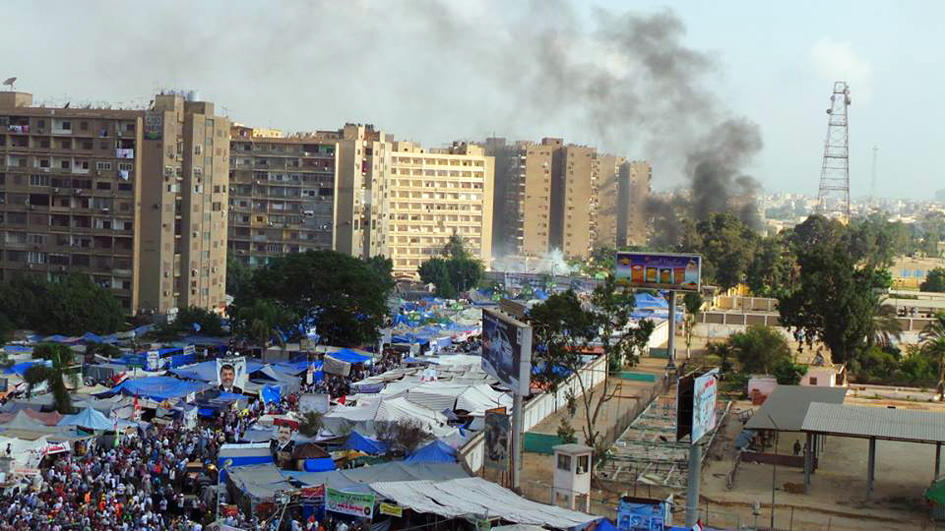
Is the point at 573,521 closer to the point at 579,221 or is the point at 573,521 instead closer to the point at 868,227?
the point at 868,227

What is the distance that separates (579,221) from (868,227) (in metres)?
31.4

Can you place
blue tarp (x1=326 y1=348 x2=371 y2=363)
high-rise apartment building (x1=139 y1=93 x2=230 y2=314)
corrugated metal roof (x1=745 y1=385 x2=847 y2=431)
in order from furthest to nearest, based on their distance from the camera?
high-rise apartment building (x1=139 y1=93 x2=230 y2=314) < blue tarp (x1=326 y1=348 x2=371 y2=363) < corrugated metal roof (x1=745 y1=385 x2=847 y2=431)

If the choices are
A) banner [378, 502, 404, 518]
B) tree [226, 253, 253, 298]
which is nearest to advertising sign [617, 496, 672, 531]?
banner [378, 502, 404, 518]

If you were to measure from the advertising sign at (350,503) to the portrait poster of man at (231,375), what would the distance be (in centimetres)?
1189

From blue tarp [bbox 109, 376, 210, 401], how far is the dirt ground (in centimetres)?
1300

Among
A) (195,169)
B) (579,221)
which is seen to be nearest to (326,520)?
(195,169)

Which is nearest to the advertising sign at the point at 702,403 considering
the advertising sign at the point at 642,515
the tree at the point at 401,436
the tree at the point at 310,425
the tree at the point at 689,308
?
the advertising sign at the point at 642,515

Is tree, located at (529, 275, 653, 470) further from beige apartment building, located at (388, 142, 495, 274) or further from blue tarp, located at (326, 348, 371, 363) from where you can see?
beige apartment building, located at (388, 142, 495, 274)

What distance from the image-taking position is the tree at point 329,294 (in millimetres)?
48625

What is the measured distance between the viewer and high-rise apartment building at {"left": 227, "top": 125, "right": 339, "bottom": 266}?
272ft

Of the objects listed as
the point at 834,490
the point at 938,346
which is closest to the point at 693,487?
the point at 834,490

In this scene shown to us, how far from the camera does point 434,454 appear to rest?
25000mm

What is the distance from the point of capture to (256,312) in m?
44.2

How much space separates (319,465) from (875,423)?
1217 cm
